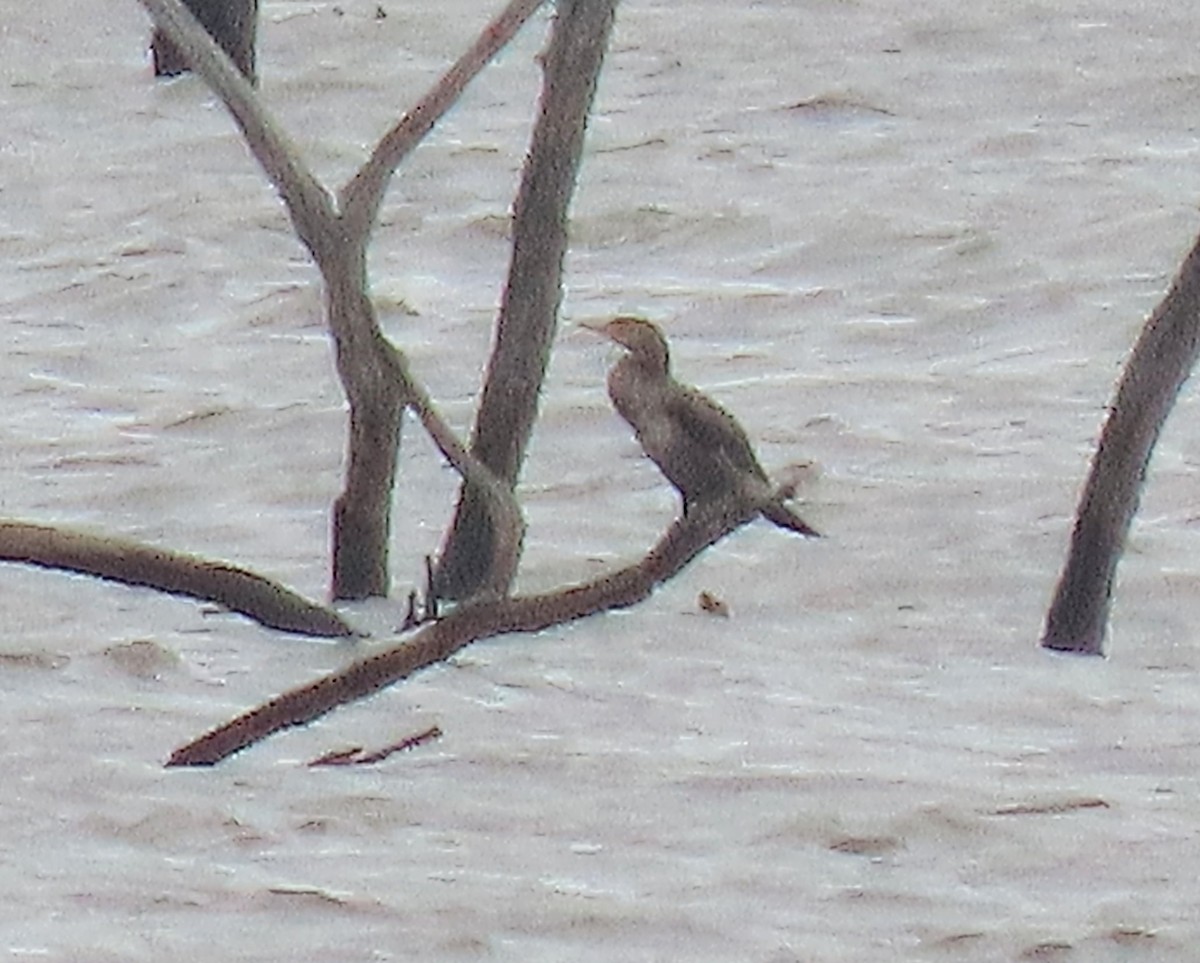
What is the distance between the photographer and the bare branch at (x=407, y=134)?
14.7 ft

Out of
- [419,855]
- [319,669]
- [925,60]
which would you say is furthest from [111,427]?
[925,60]

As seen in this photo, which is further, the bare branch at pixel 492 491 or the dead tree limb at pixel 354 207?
the dead tree limb at pixel 354 207

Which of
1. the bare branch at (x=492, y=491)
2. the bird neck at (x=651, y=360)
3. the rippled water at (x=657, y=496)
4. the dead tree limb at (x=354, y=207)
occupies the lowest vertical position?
the rippled water at (x=657, y=496)

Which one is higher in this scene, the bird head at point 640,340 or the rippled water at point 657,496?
the bird head at point 640,340

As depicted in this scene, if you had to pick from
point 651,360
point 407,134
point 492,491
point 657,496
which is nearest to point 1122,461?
point 492,491

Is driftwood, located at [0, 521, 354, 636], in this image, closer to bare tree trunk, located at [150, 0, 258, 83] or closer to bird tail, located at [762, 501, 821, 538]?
bird tail, located at [762, 501, 821, 538]

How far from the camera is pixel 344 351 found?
A: 15.2ft

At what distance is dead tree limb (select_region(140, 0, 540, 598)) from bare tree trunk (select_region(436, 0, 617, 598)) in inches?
6.3

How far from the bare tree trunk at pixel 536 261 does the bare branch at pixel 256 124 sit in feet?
1.33

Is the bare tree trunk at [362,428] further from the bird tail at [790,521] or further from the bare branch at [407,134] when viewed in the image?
the bird tail at [790,521]

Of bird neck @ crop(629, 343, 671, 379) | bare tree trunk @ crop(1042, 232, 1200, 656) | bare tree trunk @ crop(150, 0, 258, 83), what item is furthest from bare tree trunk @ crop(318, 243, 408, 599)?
bare tree trunk @ crop(150, 0, 258, 83)

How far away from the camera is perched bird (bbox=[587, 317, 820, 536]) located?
5035 mm

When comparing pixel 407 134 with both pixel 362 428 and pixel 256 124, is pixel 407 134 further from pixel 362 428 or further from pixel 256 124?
pixel 362 428

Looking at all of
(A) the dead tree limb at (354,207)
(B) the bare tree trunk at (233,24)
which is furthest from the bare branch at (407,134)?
(B) the bare tree trunk at (233,24)
